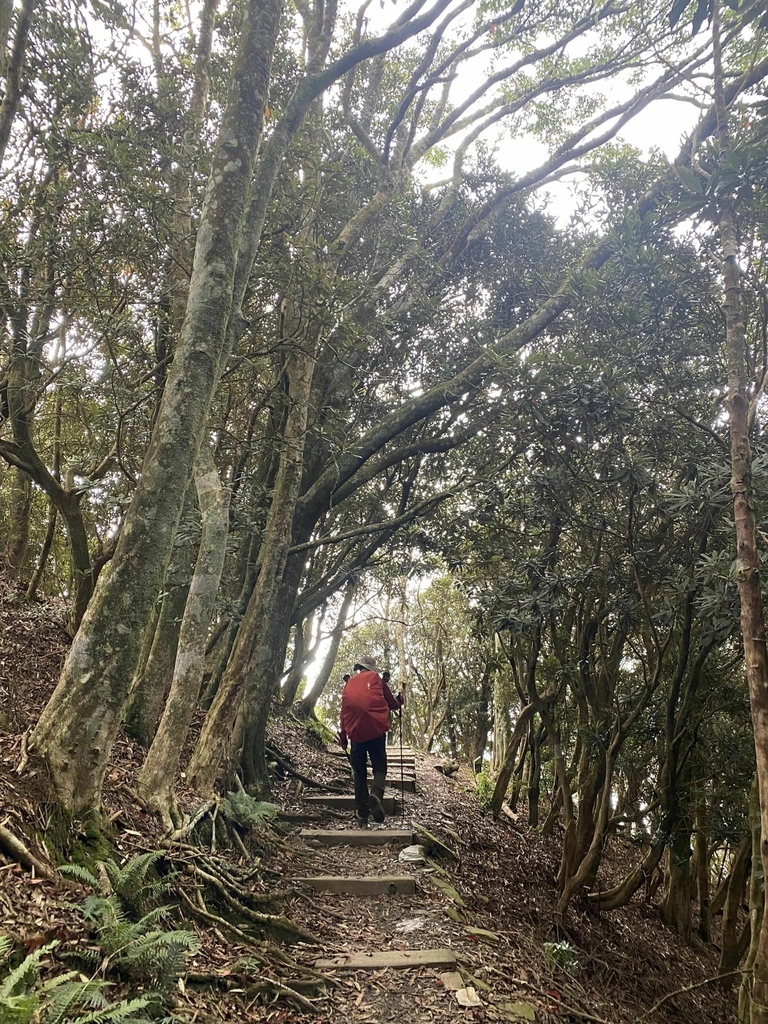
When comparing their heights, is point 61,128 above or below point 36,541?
above

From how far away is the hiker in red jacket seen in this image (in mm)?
8219

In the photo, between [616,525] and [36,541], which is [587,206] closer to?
[616,525]

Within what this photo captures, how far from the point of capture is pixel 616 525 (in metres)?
8.17

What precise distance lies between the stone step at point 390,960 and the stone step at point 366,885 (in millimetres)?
1242

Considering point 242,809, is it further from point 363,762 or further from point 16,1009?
point 16,1009

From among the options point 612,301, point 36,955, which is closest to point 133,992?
point 36,955

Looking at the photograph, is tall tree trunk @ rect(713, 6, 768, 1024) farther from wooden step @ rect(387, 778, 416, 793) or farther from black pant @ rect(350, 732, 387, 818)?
wooden step @ rect(387, 778, 416, 793)

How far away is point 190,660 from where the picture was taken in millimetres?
5703

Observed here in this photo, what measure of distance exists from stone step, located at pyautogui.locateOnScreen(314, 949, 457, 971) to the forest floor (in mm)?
84

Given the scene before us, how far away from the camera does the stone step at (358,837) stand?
7.56 meters

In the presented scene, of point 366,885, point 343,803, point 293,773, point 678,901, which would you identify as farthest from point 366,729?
point 678,901

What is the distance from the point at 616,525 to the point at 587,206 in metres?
5.54

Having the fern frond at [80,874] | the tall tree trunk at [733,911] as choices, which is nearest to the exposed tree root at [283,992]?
the fern frond at [80,874]

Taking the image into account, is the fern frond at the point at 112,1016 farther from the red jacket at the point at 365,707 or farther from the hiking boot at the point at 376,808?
the hiking boot at the point at 376,808
